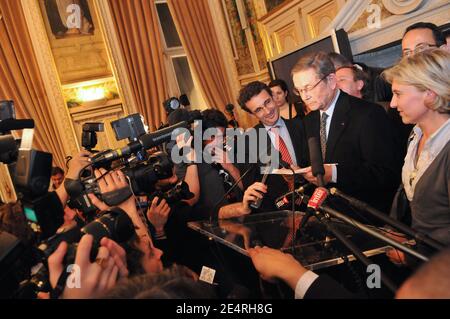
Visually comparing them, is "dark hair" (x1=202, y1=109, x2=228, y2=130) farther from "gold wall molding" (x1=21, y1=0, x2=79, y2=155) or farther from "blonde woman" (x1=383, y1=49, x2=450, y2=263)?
"gold wall molding" (x1=21, y1=0, x2=79, y2=155)

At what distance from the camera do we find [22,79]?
5156 mm

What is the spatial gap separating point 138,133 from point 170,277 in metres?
1.00

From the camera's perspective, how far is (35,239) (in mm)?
997

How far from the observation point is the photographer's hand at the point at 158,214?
6.44 feet

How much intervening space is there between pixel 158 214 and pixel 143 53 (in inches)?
175

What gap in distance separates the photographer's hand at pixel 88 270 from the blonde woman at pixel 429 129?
1.08 metres

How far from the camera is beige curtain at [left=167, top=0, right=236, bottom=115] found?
19.6ft

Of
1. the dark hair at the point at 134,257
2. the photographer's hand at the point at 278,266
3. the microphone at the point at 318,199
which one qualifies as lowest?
the photographer's hand at the point at 278,266

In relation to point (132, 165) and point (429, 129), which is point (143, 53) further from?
point (429, 129)

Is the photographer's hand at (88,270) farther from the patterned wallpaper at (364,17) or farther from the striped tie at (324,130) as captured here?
the patterned wallpaper at (364,17)

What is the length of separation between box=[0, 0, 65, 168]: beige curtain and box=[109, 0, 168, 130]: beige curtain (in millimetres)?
1281

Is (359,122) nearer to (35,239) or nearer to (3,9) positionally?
(35,239)

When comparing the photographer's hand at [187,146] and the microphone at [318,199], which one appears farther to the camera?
the photographer's hand at [187,146]

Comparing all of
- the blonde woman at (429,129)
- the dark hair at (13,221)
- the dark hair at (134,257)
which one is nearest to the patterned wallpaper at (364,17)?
the blonde woman at (429,129)
